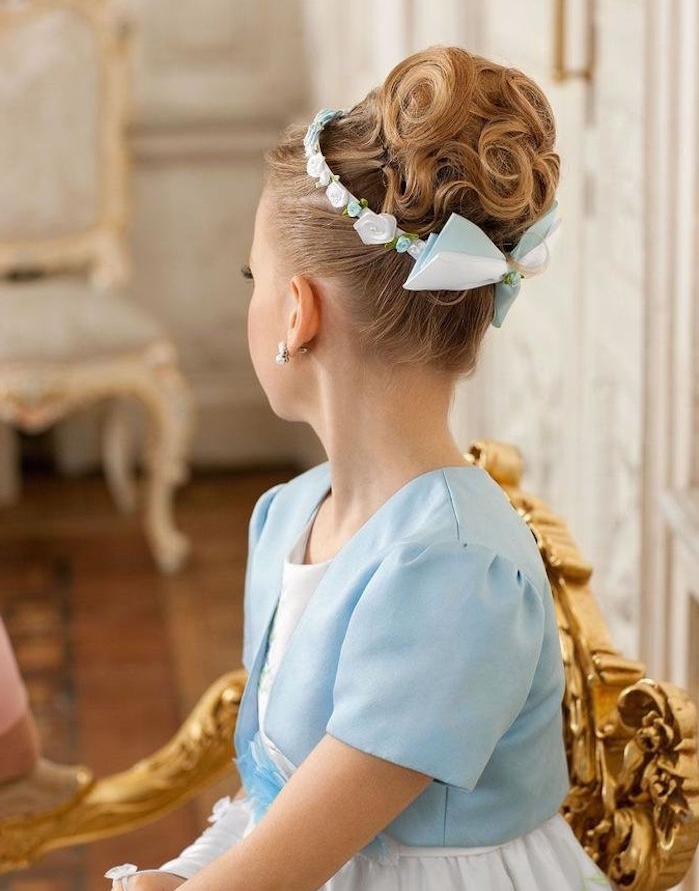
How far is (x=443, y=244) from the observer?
94 centimetres

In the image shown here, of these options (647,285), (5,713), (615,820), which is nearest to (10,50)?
(647,285)

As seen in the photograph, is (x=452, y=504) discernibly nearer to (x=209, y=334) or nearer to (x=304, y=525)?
(x=304, y=525)

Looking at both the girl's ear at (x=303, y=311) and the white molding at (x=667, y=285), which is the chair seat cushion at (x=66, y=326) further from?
the girl's ear at (x=303, y=311)

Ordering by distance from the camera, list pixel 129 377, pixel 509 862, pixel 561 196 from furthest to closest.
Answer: pixel 129 377 < pixel 561 196 < pixel 509 862

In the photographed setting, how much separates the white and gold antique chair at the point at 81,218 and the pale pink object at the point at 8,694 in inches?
96.7

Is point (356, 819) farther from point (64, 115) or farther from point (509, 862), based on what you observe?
point (64, 115)

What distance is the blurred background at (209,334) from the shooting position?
166cm

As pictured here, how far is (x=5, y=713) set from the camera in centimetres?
126

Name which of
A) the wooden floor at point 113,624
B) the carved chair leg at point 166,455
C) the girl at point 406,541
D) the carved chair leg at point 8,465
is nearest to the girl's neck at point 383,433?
the girl at point 406,541

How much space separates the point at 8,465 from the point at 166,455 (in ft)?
2.53

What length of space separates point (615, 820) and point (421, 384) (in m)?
0.38

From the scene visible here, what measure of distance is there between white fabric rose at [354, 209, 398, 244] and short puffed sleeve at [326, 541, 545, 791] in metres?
0.21

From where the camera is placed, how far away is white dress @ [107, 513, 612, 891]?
3.36ft

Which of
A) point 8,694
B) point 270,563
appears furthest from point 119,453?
point 270,563
